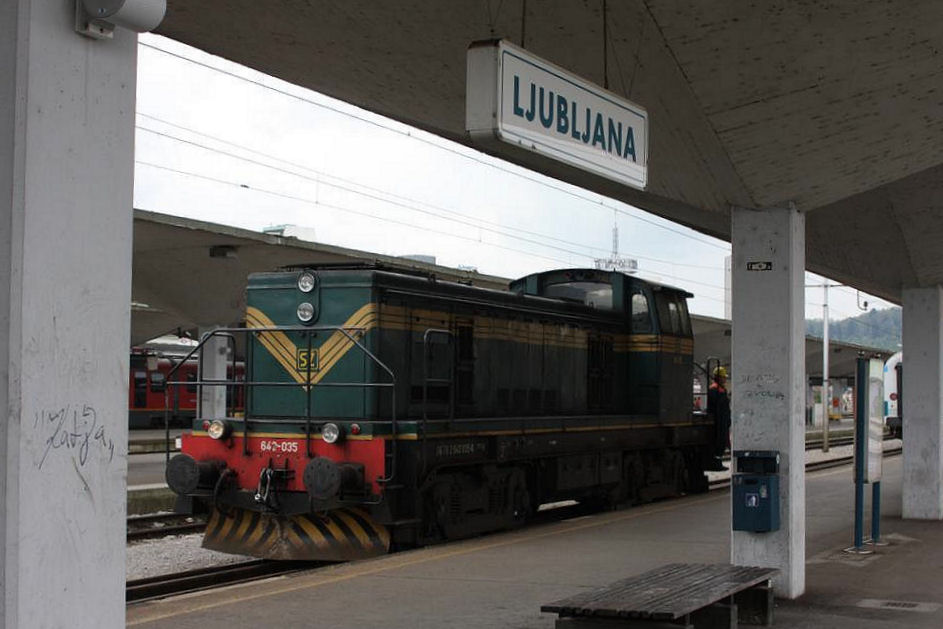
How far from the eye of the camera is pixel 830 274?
13648 millimetres

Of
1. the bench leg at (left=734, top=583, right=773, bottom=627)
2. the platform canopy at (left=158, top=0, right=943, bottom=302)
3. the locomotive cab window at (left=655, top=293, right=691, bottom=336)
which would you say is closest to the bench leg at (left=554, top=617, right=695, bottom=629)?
the bench leg at (left=734, top=583, right=773, bottom=627)

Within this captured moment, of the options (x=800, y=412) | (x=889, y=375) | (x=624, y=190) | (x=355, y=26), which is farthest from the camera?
(x=889, y=375)

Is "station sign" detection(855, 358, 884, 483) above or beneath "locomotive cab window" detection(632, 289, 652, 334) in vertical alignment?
beneath

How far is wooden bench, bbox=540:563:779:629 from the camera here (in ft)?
19.5

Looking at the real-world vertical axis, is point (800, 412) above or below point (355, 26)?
below

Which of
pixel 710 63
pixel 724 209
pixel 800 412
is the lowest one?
pixel 800 412

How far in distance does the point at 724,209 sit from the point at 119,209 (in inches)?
231

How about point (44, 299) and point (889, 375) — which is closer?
point (44, 299)

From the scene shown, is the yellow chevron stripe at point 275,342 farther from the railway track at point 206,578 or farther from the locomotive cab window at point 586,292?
the locomotive cab window at point 586,292

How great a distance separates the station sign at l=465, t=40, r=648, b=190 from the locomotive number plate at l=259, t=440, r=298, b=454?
637 centimetres

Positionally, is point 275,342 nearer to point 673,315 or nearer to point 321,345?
point 321,345

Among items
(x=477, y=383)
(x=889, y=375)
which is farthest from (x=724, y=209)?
(x=889, y=375)

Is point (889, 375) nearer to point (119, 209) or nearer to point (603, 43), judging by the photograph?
point (603, 43)

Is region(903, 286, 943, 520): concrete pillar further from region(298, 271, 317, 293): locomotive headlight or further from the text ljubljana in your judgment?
the text ljubljana
